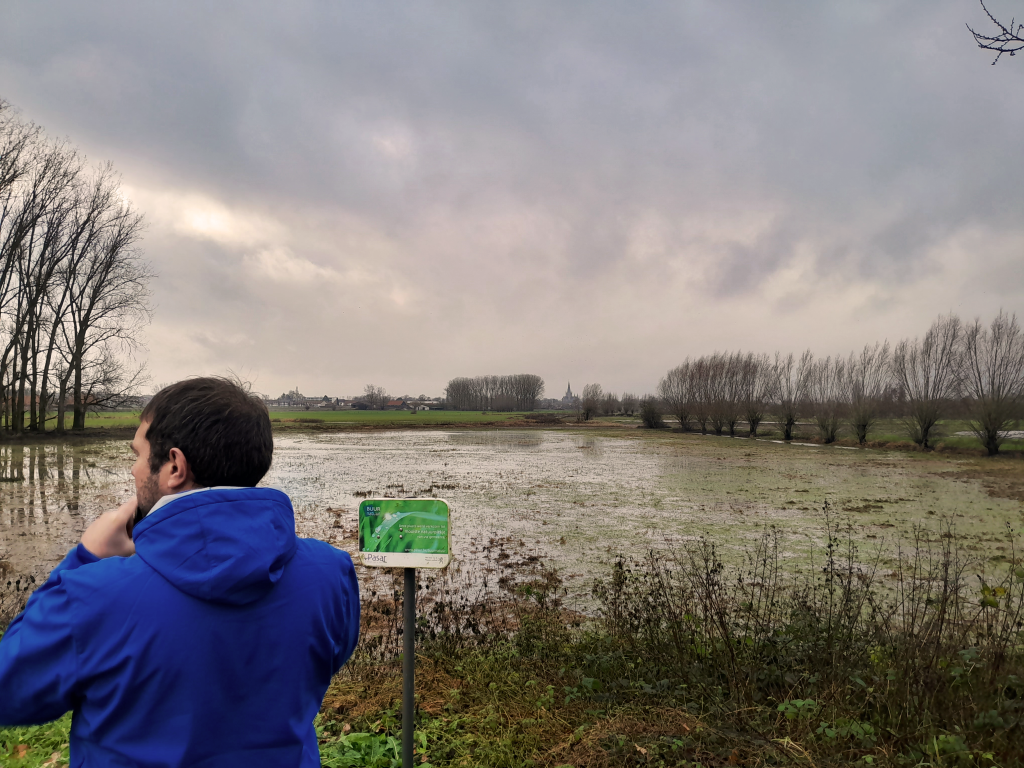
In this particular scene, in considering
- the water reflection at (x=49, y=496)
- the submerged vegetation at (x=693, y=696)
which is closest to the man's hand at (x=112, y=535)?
the submerged vegetation at (x=693, y=696)

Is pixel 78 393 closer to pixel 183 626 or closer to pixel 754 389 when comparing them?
pixel 183 626

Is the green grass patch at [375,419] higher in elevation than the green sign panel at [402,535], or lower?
lower

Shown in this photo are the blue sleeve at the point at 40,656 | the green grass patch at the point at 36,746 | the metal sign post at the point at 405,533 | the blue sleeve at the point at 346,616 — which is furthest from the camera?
the green grass patch at the point at 36,746

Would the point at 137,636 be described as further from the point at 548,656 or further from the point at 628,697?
the point at 548,656

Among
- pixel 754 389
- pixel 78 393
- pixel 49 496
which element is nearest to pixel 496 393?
pixel 754 389

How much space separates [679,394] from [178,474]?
84305mm

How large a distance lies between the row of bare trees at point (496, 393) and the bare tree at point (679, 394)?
6028 cm

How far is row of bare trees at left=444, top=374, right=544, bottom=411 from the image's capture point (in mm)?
147250

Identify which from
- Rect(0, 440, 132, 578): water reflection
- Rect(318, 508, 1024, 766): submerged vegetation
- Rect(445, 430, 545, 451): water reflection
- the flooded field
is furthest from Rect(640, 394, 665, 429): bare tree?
Rect(318, 508, 1024, 766): submerged vegetation

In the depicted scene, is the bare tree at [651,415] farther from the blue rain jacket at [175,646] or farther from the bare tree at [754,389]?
the blue rain jacket at [175,646]

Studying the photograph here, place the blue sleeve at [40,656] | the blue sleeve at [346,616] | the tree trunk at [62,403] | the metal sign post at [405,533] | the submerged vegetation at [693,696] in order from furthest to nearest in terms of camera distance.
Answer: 1. the tree trunk at [62,403]
2. the submerged vegetation at [693,696]
3. the metal sign post at [405,533]
4. the blue sleeve at [346,616]
5. the blue sleeve at [40,656]

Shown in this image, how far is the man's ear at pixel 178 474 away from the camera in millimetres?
1453

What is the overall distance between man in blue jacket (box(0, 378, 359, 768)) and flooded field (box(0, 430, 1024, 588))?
761 centimetres

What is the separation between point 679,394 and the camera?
81.6 meters
